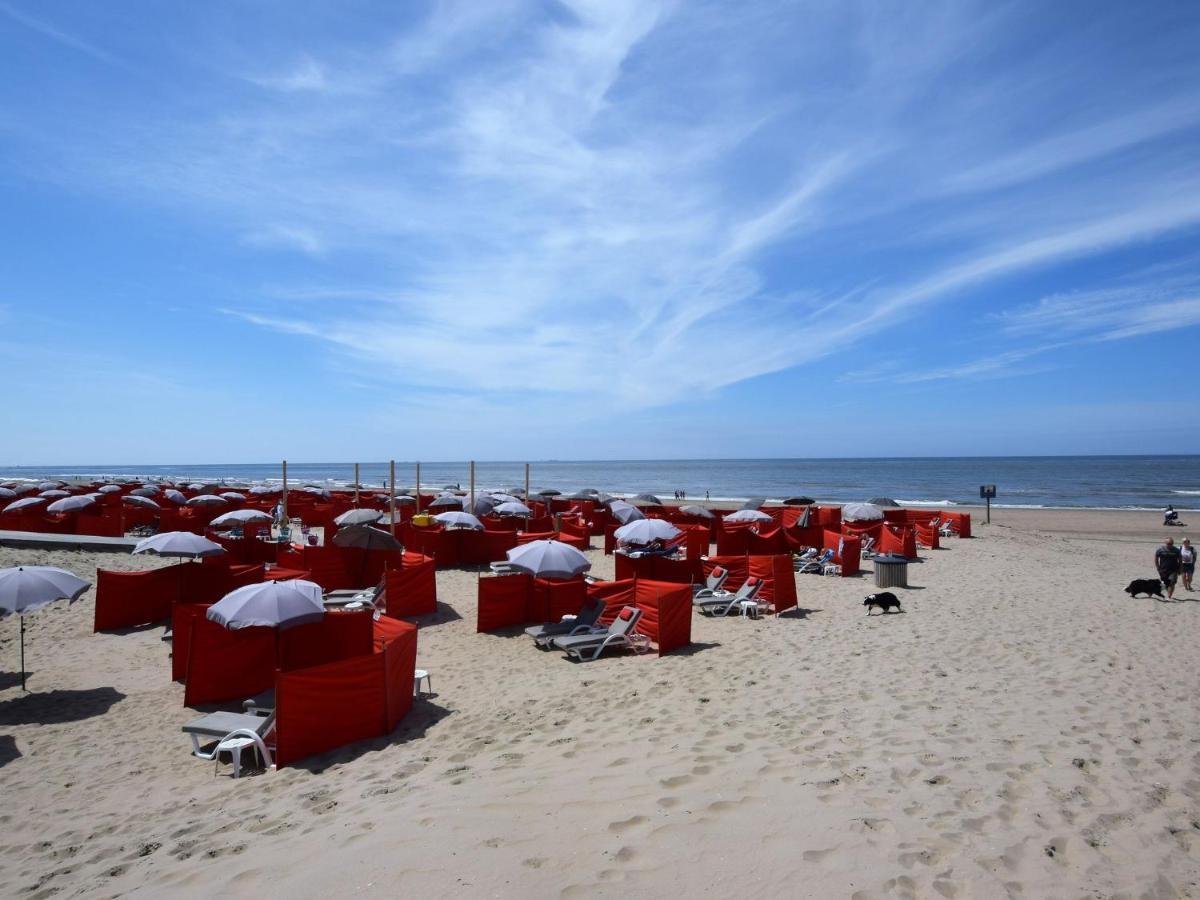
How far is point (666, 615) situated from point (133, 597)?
335 inches

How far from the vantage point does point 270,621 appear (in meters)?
7.27

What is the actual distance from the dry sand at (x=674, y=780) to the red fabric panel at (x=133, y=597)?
48.5 inches

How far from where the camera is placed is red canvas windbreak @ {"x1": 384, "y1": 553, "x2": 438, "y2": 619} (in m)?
12.0

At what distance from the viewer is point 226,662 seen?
8.25 meters

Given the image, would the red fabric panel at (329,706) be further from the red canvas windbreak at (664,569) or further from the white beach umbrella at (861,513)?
the white beach umbrella at (861,513)

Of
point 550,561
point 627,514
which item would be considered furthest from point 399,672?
point 627,514

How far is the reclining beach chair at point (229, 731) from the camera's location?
20.8 ft

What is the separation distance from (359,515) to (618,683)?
1076cm

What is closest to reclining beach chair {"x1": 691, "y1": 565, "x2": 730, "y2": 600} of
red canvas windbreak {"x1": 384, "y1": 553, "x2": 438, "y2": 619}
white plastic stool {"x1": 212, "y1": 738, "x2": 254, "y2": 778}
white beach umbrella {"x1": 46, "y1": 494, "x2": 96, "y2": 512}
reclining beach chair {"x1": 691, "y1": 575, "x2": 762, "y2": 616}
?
reclining beach chair {"x1": 691, "y1": 575, "x2": 762, "y2": 616}

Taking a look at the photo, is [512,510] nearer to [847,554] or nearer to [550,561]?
[847,554]

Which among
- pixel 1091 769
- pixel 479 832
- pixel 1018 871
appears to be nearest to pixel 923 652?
pixel 1091 769

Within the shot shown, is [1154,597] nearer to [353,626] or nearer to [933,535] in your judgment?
[933,535]

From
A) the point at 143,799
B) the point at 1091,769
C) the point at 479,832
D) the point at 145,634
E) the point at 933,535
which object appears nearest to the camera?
the point at 479,832

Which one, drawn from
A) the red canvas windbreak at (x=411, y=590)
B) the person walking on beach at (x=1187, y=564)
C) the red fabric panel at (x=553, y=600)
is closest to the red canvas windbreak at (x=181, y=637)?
the red canvas windbreak at (x=411, y=590)
